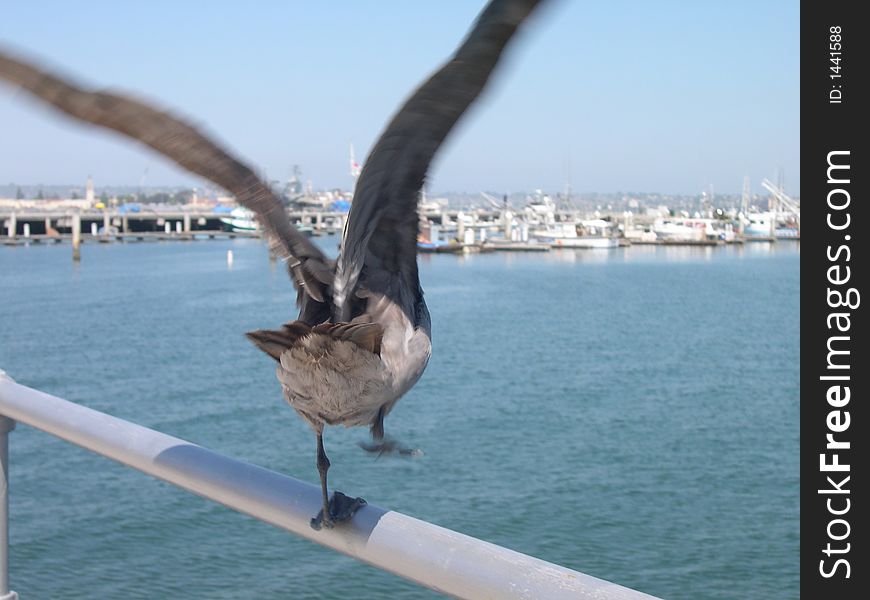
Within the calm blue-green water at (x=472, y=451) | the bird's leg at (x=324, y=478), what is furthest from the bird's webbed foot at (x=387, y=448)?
the calm blue-green water at (x=472, y=451)

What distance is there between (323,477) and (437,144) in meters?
0.92

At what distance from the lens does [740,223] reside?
113 metres

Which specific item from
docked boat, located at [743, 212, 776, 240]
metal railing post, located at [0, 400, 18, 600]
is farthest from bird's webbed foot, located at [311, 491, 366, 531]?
docked boat, located at [743, 212, 776, 240]

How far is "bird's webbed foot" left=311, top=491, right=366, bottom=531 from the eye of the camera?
236 centimetres

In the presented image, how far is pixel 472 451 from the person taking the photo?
19.7 metres

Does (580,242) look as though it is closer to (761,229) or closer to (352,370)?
(761,229)

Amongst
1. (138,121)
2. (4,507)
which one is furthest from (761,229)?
(138,121)

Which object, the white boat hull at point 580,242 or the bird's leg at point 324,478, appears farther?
the white boat hull at point 580,242

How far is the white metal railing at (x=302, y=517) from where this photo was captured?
1855mm

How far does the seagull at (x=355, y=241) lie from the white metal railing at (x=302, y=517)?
3.2 inches

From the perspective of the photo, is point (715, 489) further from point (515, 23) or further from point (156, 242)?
point (156, 242)

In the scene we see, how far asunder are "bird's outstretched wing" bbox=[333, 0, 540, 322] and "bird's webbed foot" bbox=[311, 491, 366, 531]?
645mm

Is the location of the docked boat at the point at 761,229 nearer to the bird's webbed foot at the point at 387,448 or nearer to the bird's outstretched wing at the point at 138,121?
the bird's webbed foot at the point at 387,448

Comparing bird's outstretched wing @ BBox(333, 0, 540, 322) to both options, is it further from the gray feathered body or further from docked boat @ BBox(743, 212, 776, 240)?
docked boat @ BBox(743, 212, 776, 240)
